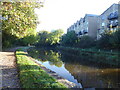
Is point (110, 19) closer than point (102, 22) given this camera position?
Yes

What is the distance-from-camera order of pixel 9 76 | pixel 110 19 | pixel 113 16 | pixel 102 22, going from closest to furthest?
1. pixel 9 76
2. pixel 113 16
3. pixel 110 19
4. pixel 102 22

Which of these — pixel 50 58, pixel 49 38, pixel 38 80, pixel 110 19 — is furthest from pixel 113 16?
pixel 49 38

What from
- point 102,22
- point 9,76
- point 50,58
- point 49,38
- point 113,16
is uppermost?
point 113,16

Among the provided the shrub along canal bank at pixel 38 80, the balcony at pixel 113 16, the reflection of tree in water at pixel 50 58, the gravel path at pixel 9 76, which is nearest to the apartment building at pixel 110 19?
the balcony at pixel 113 16

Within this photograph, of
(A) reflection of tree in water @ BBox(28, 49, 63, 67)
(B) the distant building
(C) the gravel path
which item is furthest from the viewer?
(B) the distant building

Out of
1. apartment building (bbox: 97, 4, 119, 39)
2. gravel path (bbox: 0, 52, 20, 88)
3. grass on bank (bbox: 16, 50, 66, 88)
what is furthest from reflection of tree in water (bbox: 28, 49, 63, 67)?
apartment building (bbox: 97, 4, 119, 39)

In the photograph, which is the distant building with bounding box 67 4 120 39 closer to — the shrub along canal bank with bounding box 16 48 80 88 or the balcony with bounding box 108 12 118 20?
the balcony with bounding box 108 12 118 20

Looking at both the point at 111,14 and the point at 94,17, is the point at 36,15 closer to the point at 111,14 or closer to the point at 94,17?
the point at 111,14

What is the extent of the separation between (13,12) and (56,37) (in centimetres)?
6517

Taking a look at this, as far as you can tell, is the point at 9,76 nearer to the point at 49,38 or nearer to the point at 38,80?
the point at 38,80

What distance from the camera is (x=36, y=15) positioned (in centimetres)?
1028

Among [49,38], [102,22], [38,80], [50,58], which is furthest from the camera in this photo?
[49,38]

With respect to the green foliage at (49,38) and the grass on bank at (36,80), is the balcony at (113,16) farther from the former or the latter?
the green foliage at (49,38)

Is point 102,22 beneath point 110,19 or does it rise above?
beneath
